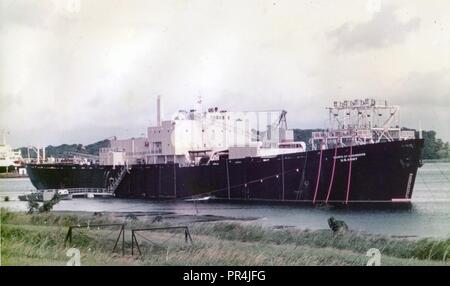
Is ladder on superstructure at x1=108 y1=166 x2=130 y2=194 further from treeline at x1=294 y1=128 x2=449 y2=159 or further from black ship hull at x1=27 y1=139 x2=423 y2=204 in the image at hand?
treeline at x1=294 y1=128 x2=449 y2=159

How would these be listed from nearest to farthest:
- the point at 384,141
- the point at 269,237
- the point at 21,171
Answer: the point at 269,237 → the point at 21,171 → the point at 384,141

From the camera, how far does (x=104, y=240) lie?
5.36 metres

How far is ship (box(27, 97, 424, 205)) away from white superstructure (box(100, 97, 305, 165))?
12 millimetres

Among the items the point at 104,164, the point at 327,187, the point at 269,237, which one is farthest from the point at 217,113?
the point at 327,187

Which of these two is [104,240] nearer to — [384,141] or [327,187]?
[327,187]

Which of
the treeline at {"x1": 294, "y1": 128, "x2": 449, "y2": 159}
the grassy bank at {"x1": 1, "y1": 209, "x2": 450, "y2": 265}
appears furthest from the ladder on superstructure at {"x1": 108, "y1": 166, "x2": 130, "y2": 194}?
the treeline at {"x1": 294, "y1": 128, "x2": 449, "y2": 159}

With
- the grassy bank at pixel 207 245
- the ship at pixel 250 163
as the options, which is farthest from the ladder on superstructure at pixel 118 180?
the grassy bank at pixel 207 245

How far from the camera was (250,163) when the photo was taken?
775cm

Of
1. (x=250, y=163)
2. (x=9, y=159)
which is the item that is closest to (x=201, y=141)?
(x=250, y=163)

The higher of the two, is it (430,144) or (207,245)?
(430,144)

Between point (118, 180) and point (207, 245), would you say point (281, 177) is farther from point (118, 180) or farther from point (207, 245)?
point (207, 245)

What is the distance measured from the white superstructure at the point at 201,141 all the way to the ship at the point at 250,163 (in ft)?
0.04

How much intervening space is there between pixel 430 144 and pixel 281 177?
2.59 metres

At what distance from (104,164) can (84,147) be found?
858 millimetres
